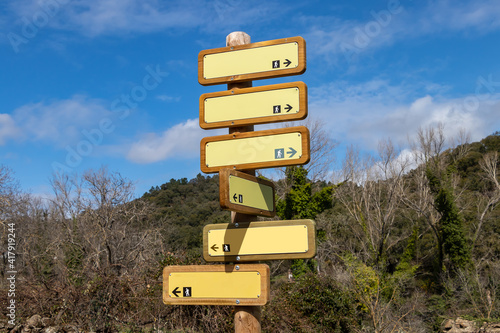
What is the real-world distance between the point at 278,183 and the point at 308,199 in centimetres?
319

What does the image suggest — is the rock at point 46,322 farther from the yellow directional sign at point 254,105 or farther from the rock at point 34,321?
the yellow directional sign at point 254,105

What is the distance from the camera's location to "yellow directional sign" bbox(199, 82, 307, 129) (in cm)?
290

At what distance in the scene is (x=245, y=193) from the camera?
2.77 meters

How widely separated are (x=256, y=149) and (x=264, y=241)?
0.60 meters

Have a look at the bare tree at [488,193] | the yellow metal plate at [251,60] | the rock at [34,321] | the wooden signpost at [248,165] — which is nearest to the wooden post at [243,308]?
the wooden signpost at [248,165]

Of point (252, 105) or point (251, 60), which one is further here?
point (251, 60)

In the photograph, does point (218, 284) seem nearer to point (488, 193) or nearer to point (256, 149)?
point (256, 149)

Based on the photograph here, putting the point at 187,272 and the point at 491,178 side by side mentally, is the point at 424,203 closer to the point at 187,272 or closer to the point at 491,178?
the point at 491,178

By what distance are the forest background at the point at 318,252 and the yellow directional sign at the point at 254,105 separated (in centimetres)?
558

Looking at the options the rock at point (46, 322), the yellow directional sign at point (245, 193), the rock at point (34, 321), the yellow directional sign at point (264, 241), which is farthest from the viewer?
the rock at point (46, 322)

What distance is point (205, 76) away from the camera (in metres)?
3.20

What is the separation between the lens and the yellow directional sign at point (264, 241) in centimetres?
276

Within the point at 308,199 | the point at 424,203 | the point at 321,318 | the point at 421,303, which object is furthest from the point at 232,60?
the point at 424,203

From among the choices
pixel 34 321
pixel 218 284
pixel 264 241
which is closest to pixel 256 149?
pixel 264 241
